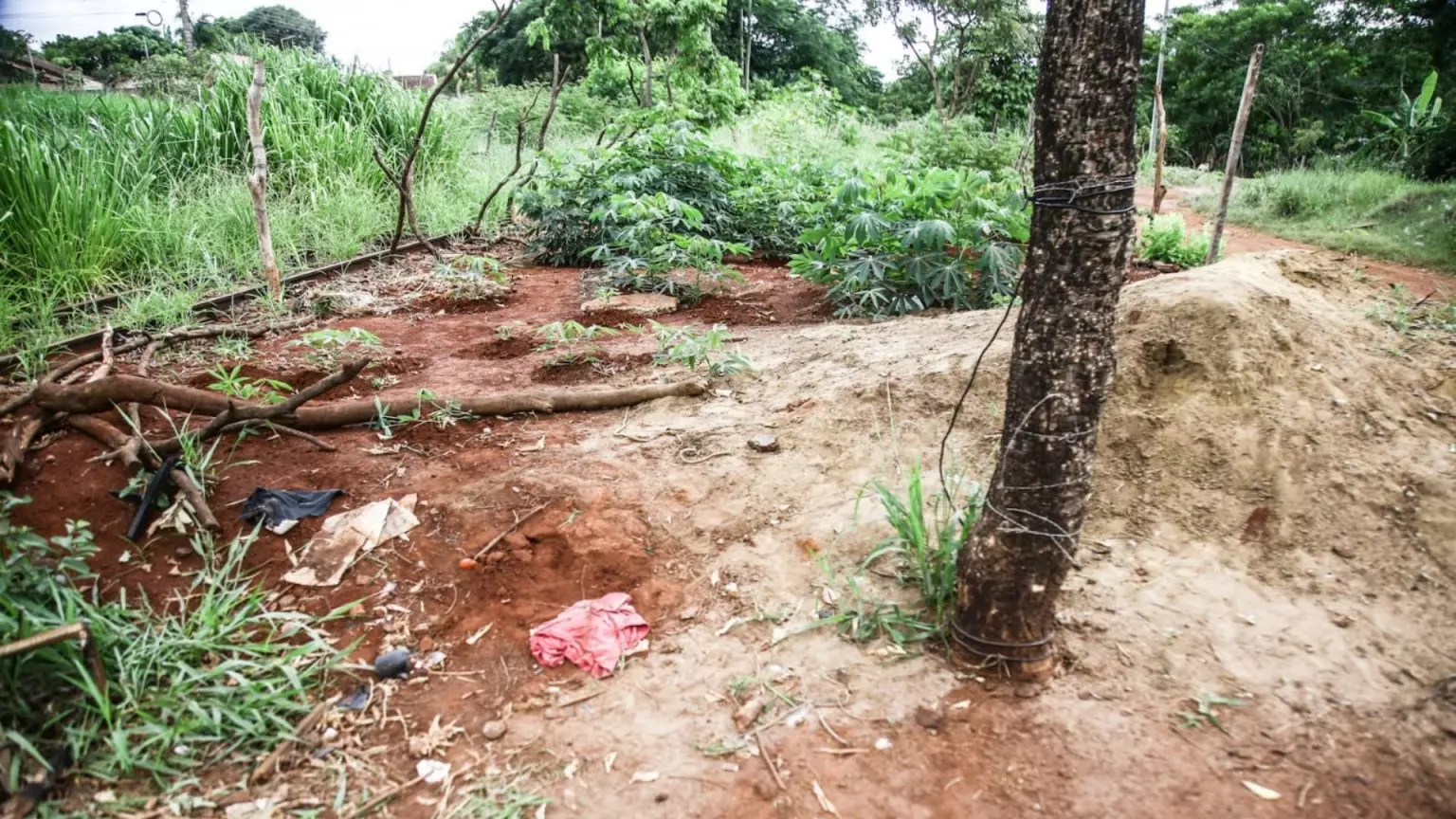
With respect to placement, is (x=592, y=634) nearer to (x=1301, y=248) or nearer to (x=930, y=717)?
(x=930, y=717)

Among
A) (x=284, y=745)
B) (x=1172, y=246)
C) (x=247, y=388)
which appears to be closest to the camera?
(x=284, y=745)

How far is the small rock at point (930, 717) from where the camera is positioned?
1.72 m

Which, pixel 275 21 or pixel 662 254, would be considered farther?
pixel 275 21

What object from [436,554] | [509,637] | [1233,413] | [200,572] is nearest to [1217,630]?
[1233,413]

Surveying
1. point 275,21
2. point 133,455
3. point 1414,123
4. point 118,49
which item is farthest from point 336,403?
point 275,21

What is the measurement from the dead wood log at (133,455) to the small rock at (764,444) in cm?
170

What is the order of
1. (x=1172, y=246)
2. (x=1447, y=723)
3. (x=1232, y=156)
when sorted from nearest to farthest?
1. (x=1447, y=723)
2. (x=1232, y=156)
3. (x=1172, y=246)

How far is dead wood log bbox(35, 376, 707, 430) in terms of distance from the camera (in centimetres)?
262

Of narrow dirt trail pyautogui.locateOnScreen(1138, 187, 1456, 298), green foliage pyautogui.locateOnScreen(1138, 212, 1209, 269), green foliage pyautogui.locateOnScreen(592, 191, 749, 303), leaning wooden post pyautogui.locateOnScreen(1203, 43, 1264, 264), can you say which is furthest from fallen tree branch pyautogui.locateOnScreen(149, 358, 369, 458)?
green foliage pyautogui.locateOnScreen(1138, 212, 1209, 269)

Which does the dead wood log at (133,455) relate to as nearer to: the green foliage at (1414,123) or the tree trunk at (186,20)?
the green foliage at (1414,123)

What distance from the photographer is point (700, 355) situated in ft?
11.7

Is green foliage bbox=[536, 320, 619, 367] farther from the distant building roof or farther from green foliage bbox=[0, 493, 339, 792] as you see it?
the distant building roof

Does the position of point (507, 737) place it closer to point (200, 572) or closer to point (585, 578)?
point (585, 578)

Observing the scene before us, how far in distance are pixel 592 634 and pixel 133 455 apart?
1572 millimetres
